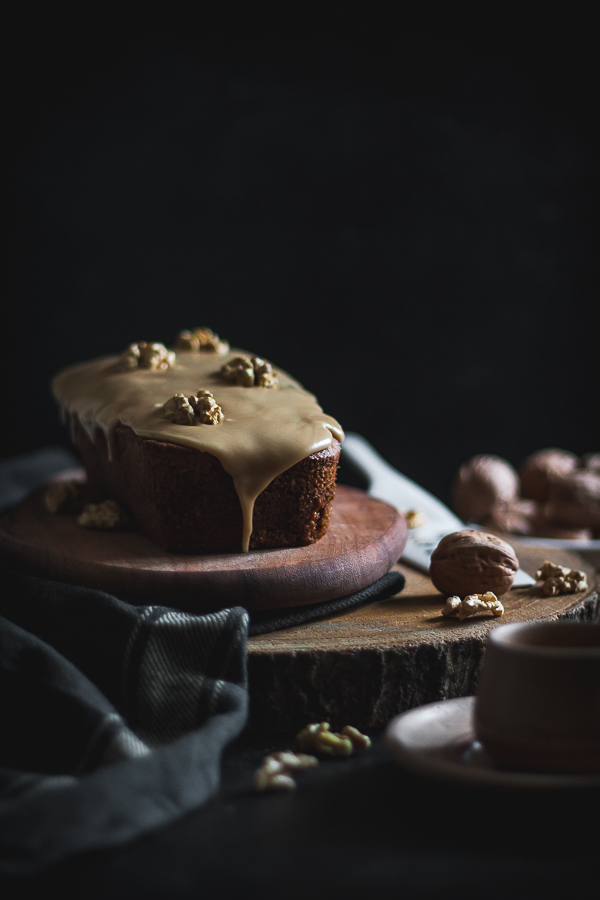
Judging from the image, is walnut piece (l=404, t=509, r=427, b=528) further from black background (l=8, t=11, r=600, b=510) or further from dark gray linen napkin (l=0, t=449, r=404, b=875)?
black background (l=8, t=11, r=600, b=510)

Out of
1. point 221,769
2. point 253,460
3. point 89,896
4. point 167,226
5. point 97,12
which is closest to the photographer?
point 89,896

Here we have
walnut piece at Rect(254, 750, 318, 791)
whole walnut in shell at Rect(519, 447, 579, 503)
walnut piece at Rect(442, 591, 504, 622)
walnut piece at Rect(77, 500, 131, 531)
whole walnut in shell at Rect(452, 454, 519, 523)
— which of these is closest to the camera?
walnut piece at Rect(254, 750, 318, 791)

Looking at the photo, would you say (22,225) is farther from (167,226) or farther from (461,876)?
(461,876)

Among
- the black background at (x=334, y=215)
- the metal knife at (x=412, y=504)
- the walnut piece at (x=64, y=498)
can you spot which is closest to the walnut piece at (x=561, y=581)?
the metal knife at (x=412, y=504)

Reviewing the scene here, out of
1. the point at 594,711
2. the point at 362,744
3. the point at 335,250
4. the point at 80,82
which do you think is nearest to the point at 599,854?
the point at 594,711

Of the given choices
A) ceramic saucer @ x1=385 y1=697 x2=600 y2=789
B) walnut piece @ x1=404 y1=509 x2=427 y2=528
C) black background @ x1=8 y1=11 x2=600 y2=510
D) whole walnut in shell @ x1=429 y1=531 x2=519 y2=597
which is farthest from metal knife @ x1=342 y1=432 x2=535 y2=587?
black background @ x1=8 y1=11 x2=600 y2=510

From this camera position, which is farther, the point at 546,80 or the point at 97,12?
the point at 546,80

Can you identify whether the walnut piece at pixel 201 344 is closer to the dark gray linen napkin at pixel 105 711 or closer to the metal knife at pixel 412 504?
the metal knife at pixel 412 504
